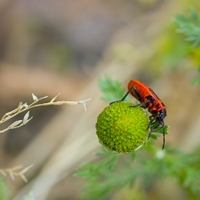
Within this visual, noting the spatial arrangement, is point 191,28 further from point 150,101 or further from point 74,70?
point 74,70

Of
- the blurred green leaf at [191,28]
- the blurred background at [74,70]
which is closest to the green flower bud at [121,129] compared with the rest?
the blurred green leaf at [191,28]

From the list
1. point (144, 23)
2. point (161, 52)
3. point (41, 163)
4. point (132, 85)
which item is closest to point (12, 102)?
point (41, 163)

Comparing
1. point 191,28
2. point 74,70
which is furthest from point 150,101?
point 74,70

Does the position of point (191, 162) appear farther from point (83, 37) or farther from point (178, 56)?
point (83, 37)

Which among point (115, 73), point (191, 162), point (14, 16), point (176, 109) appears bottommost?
point (176, 109)

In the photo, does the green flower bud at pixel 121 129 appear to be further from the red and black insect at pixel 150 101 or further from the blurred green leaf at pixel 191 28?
the blurred green leaf at pixel 191 28

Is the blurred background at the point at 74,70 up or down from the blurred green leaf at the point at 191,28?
down
